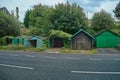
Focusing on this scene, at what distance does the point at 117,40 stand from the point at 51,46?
12.4 m

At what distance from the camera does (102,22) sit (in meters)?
55.4

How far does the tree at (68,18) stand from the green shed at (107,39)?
6.05 m

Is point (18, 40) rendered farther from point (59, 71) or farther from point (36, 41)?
point (59, 71)

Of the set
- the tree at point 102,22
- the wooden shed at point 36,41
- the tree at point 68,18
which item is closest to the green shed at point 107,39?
the tree at point 68,18

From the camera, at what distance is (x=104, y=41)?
40.5 m

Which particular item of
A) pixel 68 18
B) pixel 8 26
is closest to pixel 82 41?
pixel 68 18

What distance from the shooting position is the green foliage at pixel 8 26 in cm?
5353

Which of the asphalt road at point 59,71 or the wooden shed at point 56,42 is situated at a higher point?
the wooden shed at point 56,42

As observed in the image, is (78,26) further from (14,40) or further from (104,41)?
(14,40)

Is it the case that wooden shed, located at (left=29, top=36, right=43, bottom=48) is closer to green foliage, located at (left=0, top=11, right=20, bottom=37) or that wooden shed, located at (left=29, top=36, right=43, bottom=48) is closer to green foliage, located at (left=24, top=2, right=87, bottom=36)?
green foliage, located at (left=24, top=2, right=87, bottom=36)

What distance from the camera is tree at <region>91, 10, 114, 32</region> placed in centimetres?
5506

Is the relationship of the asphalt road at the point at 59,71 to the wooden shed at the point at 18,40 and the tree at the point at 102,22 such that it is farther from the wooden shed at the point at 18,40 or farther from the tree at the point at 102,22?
the tree at the point at 102,22

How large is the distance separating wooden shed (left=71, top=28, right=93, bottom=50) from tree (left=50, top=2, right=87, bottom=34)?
6850 millimetres

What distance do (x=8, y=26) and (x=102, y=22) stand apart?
23.1 metres
